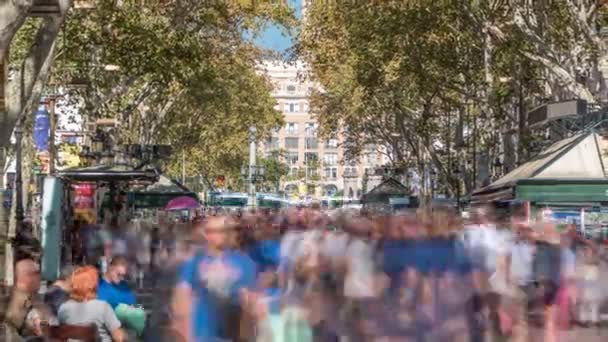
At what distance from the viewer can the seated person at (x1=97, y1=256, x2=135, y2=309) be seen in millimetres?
9609

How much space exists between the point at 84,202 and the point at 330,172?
5447 inches

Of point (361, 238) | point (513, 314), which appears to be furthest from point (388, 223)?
point (513, 314)

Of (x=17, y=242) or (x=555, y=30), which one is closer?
(x=17, y=242)

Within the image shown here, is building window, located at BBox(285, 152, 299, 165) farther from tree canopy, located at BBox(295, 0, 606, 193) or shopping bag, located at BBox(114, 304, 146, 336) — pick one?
shopping bag, located at BBox(114, 304, 146, 336)

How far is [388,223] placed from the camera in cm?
1442

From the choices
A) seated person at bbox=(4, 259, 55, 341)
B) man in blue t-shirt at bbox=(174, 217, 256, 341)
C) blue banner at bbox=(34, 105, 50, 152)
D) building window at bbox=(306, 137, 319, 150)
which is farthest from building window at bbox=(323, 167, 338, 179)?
seated person at bbox=(4, 259, 55, 341)

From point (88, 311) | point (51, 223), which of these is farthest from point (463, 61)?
point (88, 311)

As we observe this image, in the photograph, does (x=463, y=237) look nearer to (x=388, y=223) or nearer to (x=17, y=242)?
(x=388, y=223)

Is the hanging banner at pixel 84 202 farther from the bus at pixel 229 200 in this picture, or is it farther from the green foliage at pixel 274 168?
the green foliage at pixel 274 168

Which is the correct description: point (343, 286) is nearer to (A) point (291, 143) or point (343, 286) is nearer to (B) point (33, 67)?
(B) point (33, 67)

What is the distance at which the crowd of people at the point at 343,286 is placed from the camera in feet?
29.6

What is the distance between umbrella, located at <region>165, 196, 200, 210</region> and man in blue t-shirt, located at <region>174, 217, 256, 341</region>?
27.9m

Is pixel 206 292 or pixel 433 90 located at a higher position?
pixel 433 90

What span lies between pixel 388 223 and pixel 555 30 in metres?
19.4
